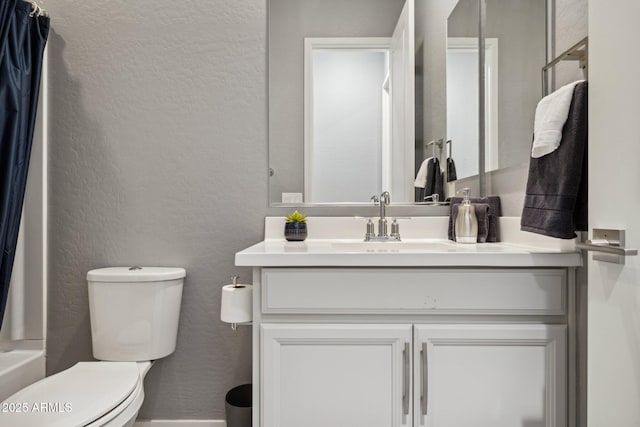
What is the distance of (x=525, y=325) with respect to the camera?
1.12 meters

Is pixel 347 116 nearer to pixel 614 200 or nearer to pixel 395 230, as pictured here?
pixel 395 230

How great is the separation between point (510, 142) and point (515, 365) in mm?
807

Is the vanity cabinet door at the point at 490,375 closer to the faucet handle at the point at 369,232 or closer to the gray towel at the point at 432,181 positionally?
the faucet handle at the point at 369,232

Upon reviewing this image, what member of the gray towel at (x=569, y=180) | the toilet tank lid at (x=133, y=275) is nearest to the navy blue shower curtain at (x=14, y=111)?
the toilet tank lid at (x=133, y=275)

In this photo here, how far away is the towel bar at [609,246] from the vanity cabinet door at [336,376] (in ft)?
1.67

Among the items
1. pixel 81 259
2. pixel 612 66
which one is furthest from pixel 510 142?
pixel 81 259

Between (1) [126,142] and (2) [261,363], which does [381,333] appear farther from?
(1) [126,142]

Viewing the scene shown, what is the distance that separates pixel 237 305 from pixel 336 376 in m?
0.40

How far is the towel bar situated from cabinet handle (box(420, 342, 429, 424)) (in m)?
0.49

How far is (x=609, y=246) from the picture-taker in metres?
0.85

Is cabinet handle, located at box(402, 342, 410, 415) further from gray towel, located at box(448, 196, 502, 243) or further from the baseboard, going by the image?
the baseboard

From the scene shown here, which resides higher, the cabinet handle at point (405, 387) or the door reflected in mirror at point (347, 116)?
the door reflected in mirror at point (347, 116)

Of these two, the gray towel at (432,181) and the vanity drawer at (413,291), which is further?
the gray towel at (432,181)

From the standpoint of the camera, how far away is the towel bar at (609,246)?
2.68 ft
